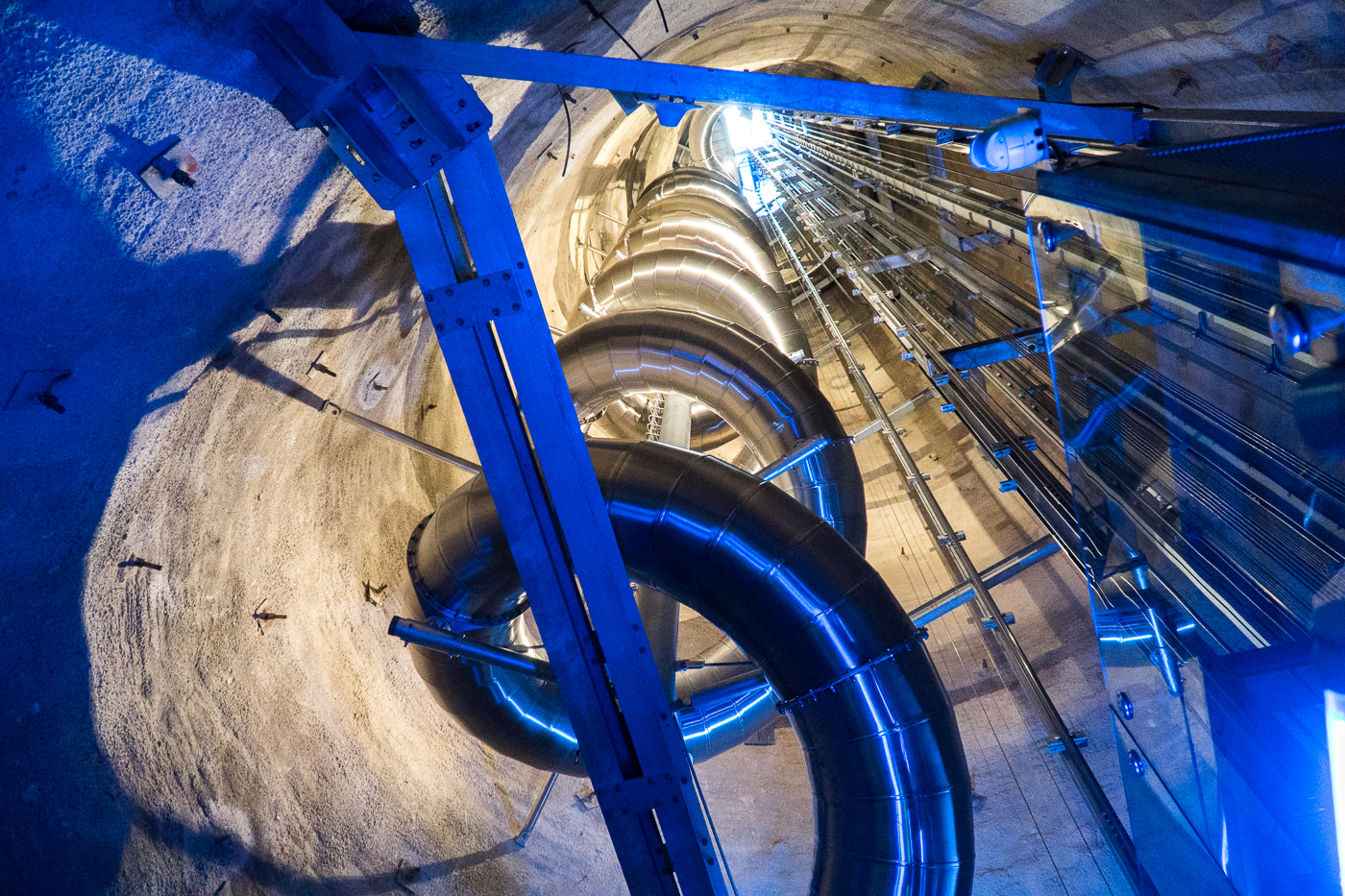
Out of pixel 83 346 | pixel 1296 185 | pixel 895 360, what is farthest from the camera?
pixel 895 360

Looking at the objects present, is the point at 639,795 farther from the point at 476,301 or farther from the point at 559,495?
the point at 476,301

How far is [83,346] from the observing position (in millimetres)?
2941

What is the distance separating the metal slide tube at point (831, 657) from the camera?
3.21 meters

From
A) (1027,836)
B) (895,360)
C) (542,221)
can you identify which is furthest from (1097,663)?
(542,221)

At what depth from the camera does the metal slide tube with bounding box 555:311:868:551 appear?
211 inches

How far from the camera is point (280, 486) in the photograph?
179 inches

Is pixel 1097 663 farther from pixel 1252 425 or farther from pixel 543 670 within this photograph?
pixel 1252 425

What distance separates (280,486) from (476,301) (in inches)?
95.2

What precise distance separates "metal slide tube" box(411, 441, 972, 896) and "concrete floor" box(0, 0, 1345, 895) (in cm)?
204

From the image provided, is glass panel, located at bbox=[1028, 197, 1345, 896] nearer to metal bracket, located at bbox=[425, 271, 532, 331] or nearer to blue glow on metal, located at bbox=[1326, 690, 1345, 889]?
blue glow on metal, located at bbox=[1326, 690, 1345, 889]

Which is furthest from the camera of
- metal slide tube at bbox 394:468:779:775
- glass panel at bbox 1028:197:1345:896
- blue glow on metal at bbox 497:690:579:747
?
blue glow on metal at bbox 497:690:579:747

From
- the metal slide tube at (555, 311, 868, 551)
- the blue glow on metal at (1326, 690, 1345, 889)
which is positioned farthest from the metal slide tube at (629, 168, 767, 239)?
the blue glow on metal at (1326, 690, 1345, 889)

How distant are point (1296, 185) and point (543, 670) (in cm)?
317

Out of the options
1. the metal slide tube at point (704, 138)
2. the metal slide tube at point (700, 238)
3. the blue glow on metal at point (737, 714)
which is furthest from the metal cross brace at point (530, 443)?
the metal slide tube at point (704, 138)
